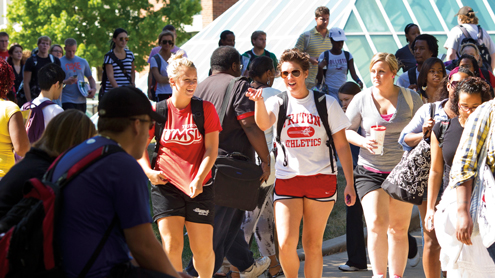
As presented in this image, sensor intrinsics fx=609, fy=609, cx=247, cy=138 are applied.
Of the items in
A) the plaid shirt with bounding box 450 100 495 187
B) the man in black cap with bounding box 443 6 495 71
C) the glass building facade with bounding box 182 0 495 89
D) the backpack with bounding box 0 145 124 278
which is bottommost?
the backpack with bounding box 0 145 124 278

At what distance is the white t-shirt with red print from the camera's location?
5.20m

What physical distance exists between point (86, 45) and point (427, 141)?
1098 inches

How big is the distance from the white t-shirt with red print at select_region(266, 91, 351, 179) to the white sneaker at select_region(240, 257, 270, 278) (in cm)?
118

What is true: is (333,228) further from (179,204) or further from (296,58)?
(179,204)

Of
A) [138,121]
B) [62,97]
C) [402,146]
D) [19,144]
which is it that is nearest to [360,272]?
[402,146]

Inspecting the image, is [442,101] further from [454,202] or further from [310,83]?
[310,83]

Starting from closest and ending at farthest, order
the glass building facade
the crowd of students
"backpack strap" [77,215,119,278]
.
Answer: "backpack strap" [77,215,119,278]
the crowd of students
the glass building facade

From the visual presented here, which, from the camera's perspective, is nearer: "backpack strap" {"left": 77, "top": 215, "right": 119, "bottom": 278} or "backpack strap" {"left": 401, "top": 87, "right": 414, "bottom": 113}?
"backpack strap" {"left": 77, "top": 215, "right": 119, "bottom": 278}

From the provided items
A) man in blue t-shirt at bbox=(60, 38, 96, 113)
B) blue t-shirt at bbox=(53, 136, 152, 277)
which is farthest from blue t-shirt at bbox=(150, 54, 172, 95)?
blue t-shirt at bbox=(53, 136, 152, 277)

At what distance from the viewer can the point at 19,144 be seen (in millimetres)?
4938

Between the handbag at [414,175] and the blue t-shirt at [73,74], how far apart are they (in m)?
7.47

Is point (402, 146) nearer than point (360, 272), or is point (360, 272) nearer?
point (402, 146)

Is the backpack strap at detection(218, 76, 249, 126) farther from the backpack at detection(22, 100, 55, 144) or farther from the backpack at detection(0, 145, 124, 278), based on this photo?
the backpack at detection(0, 145, 124, 278)

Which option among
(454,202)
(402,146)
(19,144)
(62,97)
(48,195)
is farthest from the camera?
(62,97)
